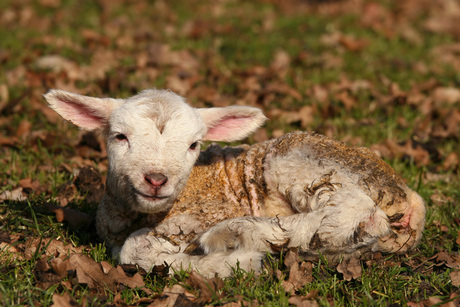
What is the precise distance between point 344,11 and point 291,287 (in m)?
10.2

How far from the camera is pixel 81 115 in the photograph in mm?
4551

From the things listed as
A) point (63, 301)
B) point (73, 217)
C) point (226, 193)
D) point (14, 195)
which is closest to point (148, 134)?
point (226, 193)

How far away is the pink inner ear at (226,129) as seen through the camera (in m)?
4.78

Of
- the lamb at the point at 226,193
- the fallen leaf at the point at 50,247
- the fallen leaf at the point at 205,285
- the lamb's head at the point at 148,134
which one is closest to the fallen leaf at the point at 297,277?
the lamb at the point at 226,193

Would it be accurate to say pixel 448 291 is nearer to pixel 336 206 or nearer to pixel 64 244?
pixel 336 206

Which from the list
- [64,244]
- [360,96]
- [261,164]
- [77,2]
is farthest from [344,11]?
[64,244]

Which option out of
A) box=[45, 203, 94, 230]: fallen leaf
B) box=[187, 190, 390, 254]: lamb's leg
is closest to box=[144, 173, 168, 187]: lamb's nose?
box=[187, 190, 390, 254]: lamb's leg

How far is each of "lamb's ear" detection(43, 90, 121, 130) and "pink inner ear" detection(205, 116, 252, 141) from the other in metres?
0.88

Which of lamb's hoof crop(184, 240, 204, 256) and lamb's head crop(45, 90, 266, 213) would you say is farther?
lamb's hoof crop(184, 240, 204, 256)

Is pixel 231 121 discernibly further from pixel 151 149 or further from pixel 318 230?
pixel 318 230

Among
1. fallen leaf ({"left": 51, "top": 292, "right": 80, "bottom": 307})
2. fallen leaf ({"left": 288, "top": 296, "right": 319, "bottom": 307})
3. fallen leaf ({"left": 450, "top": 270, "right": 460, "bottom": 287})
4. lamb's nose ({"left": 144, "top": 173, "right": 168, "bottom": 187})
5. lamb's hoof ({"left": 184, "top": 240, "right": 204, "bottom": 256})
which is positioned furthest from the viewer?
lamb's hoof ({"left": 184, "top": 240, "right": 204, "bottom": 256})

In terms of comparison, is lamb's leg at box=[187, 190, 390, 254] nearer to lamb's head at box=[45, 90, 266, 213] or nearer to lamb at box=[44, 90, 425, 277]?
lamb at box=[44, 90, 425, 277]

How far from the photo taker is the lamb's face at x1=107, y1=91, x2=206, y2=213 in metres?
3.90

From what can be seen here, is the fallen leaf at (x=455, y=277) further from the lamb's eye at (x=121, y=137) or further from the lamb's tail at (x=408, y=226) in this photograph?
the lamb's eye at (x=121, y=137)
